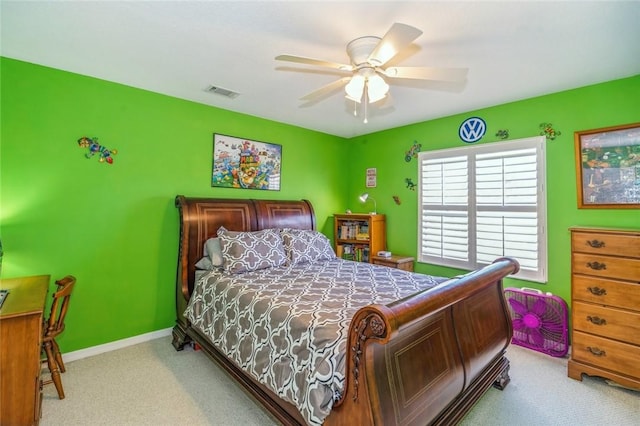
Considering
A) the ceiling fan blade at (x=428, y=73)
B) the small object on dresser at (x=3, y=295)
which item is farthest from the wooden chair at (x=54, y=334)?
the ceiling fan blade at (x=428, y=73)

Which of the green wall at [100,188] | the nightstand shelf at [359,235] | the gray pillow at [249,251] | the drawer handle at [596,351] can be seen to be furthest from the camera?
the nightstand shelf at [359,235]

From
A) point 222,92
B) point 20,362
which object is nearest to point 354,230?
point 222,92

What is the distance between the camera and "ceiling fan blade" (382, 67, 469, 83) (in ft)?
6.05

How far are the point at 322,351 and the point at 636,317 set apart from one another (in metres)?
2.38

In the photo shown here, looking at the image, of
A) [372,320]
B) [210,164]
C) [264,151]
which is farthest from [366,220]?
[372,320]

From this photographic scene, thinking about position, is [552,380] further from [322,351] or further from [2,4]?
[2,4]

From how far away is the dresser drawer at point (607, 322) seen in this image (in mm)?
2172

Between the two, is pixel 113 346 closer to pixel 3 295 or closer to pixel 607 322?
pixel 3 295

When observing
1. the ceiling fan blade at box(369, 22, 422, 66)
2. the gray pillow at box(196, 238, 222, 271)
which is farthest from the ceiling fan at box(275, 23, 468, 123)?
the gray pillow at box(196, 238, 222, 271)

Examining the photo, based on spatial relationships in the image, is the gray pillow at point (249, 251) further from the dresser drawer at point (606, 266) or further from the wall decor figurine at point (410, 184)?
the dresser drawer at point (606, 266)

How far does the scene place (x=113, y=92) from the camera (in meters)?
2.80

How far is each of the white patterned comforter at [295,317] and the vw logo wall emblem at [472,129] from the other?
1.88 m

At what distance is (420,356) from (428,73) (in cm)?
168

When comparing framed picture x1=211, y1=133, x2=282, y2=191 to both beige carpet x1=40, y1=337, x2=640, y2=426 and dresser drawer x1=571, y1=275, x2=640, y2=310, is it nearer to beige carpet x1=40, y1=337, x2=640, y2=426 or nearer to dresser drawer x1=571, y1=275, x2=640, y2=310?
beige carpet x1=40, y1=337, x2=640, y2=426
